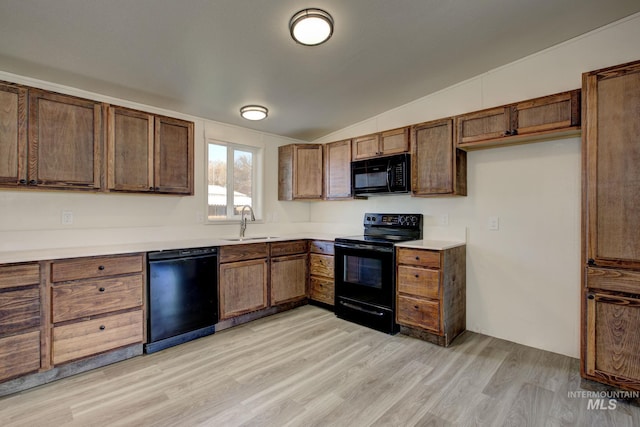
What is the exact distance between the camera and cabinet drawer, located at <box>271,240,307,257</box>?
12.0ft

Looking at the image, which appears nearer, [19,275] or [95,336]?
[19,275]

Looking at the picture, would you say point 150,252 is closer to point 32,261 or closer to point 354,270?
point 32,261

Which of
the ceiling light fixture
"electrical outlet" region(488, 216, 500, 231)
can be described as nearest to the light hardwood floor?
"electrical outlet" region(488, 216, 500, 231)

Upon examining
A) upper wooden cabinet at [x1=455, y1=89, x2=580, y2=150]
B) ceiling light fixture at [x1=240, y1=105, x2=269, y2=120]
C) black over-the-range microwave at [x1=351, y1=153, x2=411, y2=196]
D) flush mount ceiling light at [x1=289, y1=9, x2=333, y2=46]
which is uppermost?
flush mount ceiling light at [x1=289, y1=9, x2=333, y2=46]

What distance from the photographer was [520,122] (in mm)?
2605

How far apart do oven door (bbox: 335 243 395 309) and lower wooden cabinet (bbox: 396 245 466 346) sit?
12 cm

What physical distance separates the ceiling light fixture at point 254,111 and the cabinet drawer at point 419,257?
6.90 feet

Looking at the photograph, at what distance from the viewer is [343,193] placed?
3938mm

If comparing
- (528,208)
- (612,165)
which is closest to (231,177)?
(528,208)

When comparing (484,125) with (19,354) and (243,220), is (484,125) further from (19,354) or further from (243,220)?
(19,354)

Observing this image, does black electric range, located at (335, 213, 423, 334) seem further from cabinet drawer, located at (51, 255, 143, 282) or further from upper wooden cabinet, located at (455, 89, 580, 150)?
cabinet drawer, located at (51, 255, 143, 282)

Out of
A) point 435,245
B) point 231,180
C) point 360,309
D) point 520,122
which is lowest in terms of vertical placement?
point 360,309

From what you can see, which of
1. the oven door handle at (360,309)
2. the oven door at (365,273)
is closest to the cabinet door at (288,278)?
the oven door at (365,273)

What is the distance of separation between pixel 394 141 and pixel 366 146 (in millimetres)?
381
